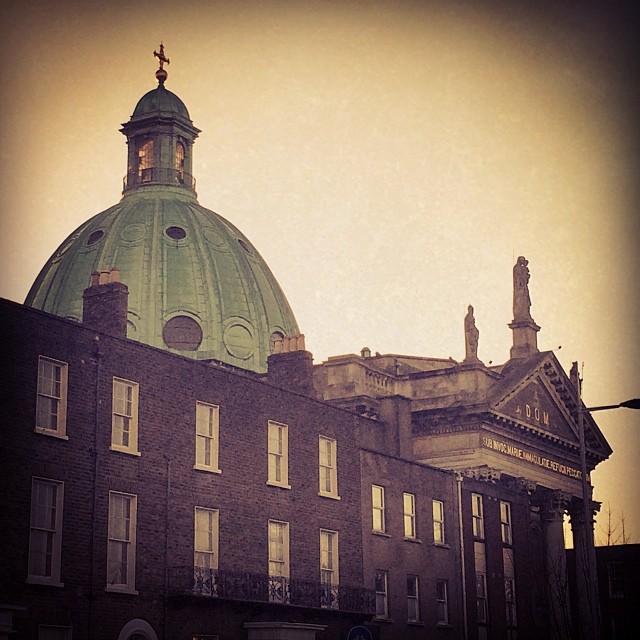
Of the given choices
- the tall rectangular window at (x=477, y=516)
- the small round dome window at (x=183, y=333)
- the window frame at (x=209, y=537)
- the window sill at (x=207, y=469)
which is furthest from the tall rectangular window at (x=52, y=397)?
the small round dome window at (x=183, y=333)

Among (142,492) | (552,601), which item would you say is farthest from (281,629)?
(552,601)

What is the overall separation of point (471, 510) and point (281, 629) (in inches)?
761

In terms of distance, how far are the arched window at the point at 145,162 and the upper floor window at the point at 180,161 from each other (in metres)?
1.78

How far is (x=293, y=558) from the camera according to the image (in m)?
43.9

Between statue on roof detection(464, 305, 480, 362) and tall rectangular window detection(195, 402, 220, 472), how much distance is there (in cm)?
2883

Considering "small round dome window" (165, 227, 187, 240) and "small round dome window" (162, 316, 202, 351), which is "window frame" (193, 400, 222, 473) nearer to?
"small round dome window" (162, 316, 202, 351)

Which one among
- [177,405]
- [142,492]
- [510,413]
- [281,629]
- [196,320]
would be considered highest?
[196,320]

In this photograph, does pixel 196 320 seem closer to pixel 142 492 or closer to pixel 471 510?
pixel 471 510

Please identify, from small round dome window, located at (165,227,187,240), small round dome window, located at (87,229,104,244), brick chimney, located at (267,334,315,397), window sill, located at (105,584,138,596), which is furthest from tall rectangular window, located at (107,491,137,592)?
small round dome window, located at (87,229,104,244)

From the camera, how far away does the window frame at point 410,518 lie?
5178 centimetres

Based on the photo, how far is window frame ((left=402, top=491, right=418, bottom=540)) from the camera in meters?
51.8

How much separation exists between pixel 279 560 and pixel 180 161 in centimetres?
5249

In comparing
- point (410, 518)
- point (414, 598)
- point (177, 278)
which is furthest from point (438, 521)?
point (177, 278)

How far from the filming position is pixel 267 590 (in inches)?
1630
